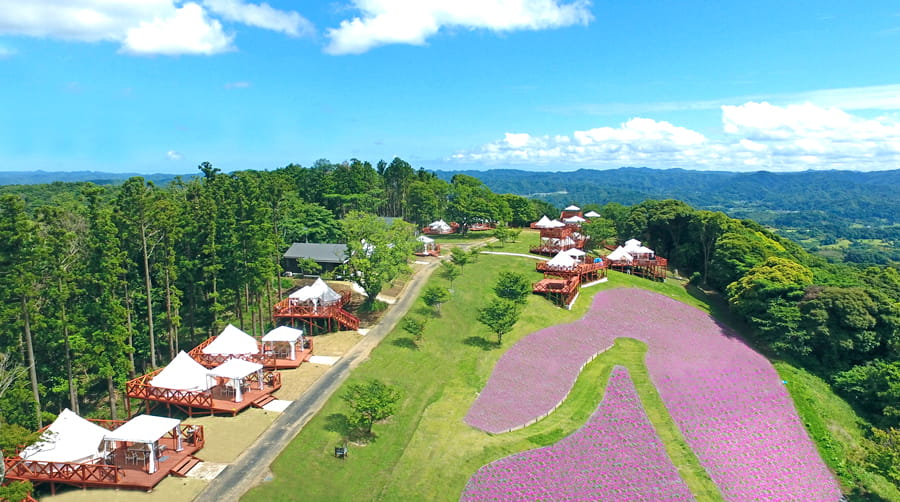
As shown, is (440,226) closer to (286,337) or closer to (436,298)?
(436,298)

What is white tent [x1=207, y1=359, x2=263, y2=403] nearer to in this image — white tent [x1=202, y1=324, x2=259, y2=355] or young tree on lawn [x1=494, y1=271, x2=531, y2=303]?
white tent [x1=202, y1=324, x2=259, y2=355]

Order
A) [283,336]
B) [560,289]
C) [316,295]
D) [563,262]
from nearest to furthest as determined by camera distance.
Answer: [283,336], [316,295], [560,289], [563,262]

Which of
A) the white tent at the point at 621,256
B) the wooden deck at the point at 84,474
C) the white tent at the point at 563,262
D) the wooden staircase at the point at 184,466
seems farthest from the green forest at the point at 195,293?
the white tent at the point at 563,262

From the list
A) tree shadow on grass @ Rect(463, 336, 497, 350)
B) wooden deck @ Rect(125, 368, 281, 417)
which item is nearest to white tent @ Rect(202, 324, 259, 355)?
wooden deck @ Rect(125, 368, 281, 417)

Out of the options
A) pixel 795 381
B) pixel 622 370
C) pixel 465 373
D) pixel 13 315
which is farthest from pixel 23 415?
pixel 795 381

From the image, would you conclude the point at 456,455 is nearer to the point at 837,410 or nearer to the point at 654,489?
the point at 654,489

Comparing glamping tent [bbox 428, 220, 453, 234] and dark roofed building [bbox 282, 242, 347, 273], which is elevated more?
glamping tent [bbox 428, 220, 453, 234]

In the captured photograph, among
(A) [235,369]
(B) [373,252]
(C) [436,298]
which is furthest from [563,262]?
(A) [235,369]
